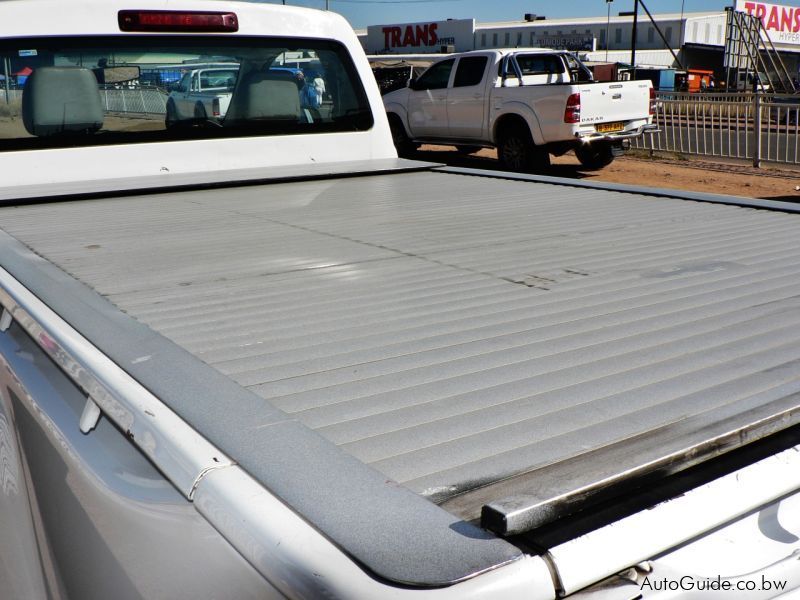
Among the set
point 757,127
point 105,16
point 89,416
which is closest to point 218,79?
point 105,16

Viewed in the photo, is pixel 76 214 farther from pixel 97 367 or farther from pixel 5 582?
pixel 97 367

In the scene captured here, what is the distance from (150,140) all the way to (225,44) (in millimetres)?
645

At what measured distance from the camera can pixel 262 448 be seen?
128cm

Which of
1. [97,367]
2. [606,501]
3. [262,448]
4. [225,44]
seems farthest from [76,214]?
[606,501]

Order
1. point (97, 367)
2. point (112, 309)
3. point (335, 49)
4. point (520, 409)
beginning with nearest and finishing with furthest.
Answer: point (520, 409)
point (97, 367)
point (112, 309)
point (335, 49)

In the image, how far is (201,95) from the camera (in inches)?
177

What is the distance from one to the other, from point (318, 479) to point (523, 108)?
43.3 ft

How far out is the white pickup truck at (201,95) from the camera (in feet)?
14.5

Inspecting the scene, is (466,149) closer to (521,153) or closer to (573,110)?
(521,153)

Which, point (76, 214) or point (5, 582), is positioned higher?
point (76, 214)

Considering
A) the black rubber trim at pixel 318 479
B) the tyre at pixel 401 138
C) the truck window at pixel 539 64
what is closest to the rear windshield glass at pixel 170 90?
the black rubber trim at pixel 318 479

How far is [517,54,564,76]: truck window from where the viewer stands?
14695 millimetres

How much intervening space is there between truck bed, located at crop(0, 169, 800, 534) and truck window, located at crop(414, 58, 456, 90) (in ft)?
40.9

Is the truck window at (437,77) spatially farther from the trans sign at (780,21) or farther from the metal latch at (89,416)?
the trans sign at (780,21)
